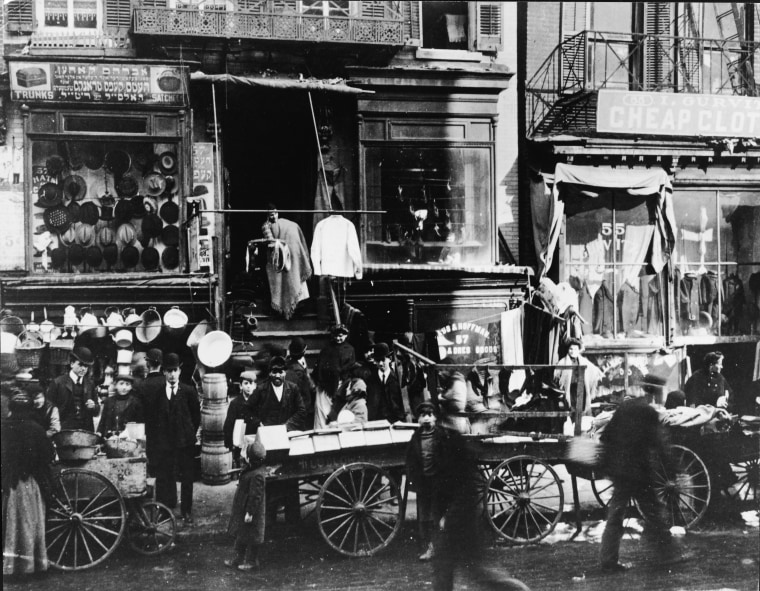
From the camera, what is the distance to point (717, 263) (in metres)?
9.73

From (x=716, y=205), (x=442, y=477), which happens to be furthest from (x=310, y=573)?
(x=716, y=205)

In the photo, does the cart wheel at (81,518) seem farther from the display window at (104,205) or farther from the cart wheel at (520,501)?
the cart wheel at (520,501)

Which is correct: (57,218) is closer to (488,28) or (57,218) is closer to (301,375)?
(301,375)

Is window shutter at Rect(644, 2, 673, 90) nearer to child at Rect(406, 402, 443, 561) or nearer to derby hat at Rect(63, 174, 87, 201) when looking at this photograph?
child at Rect(406, 402, 443, 561)

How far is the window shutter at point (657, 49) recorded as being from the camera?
1022 centimetres

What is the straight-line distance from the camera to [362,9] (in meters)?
8.88

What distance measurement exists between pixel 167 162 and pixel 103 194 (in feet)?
2.82

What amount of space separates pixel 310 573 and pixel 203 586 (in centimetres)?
109

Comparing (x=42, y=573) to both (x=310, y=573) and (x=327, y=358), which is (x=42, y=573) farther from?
(x=327, y=358)

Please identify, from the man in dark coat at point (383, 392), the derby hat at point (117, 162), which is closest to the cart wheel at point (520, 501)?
the man in dark coat at point (383, 392)

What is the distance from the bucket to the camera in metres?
8.12

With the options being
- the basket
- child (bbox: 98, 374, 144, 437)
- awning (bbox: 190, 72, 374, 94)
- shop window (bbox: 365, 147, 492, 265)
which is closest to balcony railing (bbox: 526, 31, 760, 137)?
shop window (bbox: 365, 147, 492, 265)

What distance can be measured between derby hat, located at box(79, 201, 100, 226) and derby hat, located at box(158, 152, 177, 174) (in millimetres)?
934

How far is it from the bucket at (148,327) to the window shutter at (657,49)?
760cm
